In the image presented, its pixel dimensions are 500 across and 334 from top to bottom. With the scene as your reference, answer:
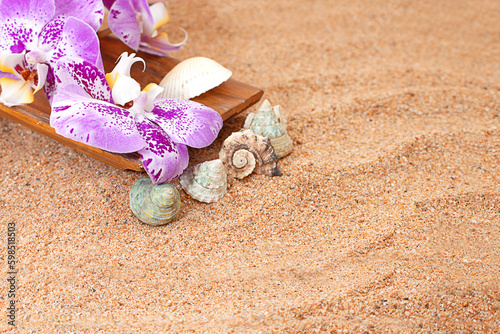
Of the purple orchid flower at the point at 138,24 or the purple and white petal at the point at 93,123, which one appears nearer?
the purple and white petal at the point at 93,123

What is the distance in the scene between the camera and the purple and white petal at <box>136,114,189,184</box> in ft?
4.01

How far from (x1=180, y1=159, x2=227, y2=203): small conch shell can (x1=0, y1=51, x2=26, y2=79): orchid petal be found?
0.54 m

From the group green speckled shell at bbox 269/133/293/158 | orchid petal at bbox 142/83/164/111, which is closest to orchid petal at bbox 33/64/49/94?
orchid petal at bbox 142/83/164/111

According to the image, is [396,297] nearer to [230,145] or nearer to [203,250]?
[203,250]

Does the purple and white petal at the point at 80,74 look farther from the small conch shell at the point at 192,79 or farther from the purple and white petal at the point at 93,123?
the small conch shell at the point at 192,79

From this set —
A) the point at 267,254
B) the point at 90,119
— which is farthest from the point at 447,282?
the point at 90,119

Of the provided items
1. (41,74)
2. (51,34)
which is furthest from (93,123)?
(51,34)

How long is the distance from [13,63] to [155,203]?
0.54m

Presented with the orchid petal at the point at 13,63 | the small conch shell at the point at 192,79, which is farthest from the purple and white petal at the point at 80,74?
the small conch shell at the point at 192,79

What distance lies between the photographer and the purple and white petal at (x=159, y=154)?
1222 mm

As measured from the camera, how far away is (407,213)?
131cm

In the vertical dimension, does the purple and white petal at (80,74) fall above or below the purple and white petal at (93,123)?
above

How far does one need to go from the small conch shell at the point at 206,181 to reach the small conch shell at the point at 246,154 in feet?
0.19

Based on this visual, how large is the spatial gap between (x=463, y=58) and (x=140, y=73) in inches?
55.9
